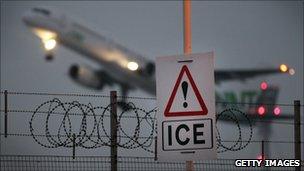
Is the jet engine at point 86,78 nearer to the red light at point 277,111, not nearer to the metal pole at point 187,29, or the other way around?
the red light at point 277,111

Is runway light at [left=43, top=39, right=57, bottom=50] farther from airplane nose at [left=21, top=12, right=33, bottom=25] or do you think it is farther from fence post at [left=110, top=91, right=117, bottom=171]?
fence post at [left=110, top=91, right=117, bottom=171]

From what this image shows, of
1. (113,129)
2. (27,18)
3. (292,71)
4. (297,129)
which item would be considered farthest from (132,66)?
(113,129)

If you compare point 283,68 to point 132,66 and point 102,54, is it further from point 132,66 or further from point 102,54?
point 102,54

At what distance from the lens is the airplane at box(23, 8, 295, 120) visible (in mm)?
34125

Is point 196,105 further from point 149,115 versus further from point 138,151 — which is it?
point 138,151

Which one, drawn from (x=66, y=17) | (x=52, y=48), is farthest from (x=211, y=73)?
(x=66, y=17)

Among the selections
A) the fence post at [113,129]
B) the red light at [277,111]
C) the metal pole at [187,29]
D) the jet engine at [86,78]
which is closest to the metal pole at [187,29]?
the metal pole at [187,29]

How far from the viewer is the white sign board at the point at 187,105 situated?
8516mm

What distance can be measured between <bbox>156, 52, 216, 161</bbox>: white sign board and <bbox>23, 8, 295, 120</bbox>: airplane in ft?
78.1

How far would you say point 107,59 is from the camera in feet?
126

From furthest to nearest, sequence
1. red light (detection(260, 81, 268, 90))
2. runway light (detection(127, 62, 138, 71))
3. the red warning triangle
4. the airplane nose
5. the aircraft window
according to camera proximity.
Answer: red light (detection(260, 81, 268, 90)), runway light (detection(127, 62, 138, 71)), the aircraft window, the airplane nose, the red warning triangle

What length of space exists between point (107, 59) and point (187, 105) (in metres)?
30.1

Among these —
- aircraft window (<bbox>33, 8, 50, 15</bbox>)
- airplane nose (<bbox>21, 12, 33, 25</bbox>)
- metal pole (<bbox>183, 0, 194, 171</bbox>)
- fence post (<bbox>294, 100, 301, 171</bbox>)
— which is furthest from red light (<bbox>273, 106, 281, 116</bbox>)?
metal pole (<bbox>183, 0, 194, 171</bbox>)

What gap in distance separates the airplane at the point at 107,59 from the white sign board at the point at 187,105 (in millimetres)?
23820
